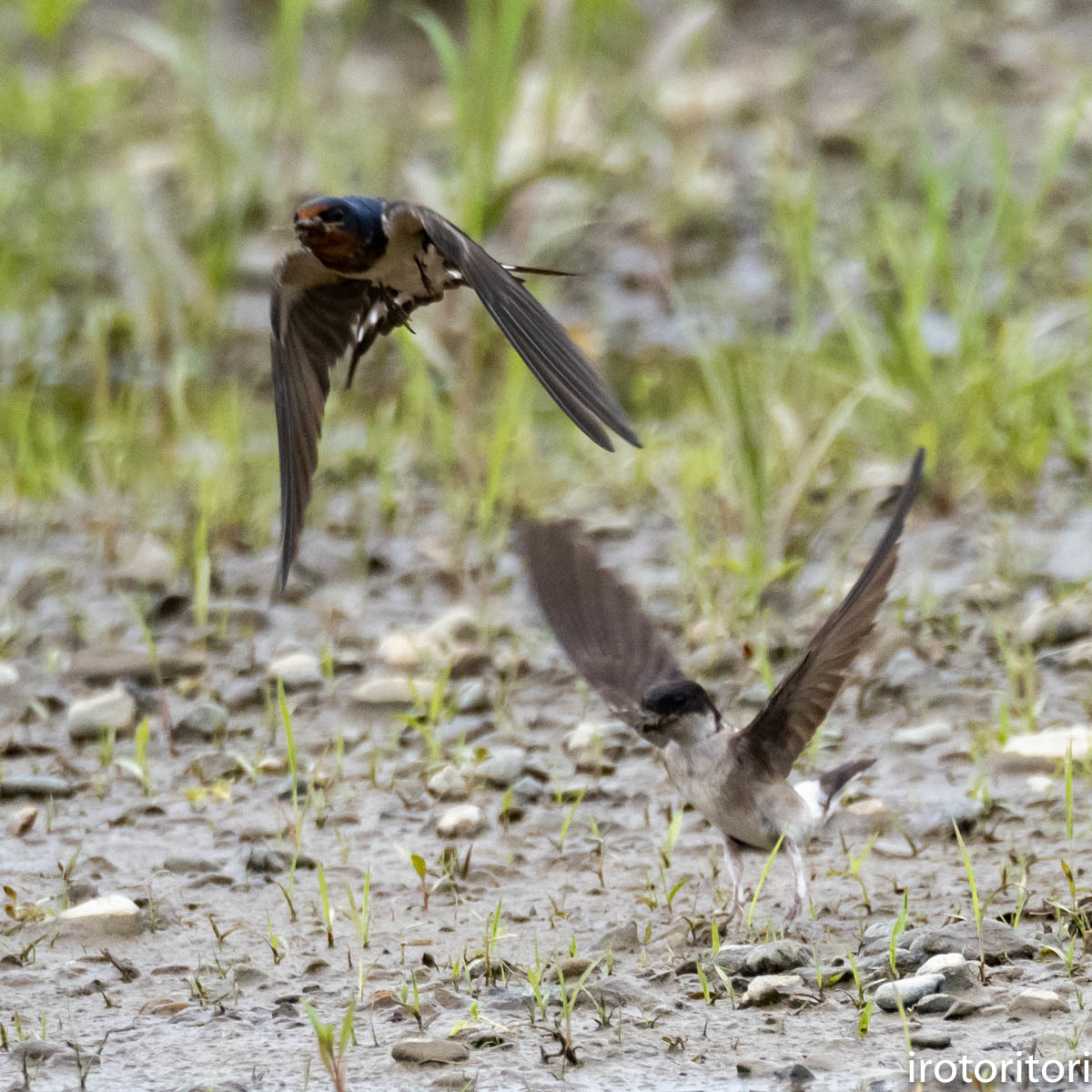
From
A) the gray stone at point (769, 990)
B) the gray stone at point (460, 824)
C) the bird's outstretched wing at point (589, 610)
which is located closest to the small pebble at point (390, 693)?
the gray stone at point (460, 824)

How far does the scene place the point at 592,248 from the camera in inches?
276

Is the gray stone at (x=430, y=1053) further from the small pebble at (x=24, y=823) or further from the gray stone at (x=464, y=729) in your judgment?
the gray stone at (x=464, y=729)

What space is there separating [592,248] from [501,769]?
146 inches

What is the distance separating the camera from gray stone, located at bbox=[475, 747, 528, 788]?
364 cm

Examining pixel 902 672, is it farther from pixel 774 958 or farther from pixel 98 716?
pixel 98 716

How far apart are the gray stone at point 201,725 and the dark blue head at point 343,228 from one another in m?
1.30

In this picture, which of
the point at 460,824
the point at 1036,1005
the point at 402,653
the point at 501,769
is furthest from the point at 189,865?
the point at 1036,1005

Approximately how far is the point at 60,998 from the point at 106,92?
5.11 m

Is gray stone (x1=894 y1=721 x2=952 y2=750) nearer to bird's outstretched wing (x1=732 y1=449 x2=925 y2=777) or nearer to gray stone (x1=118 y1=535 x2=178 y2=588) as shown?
bird's outstretched wing (x1=732 y1=449 x2=925 y2=777)

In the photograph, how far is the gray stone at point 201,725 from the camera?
3984mm

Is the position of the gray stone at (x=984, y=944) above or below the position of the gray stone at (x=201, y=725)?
below

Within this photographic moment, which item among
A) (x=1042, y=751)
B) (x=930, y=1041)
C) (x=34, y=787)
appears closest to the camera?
(x=930, y=1041)

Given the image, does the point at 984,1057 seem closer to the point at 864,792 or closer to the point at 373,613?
the point at 864,792

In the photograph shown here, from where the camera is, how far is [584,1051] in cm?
254
